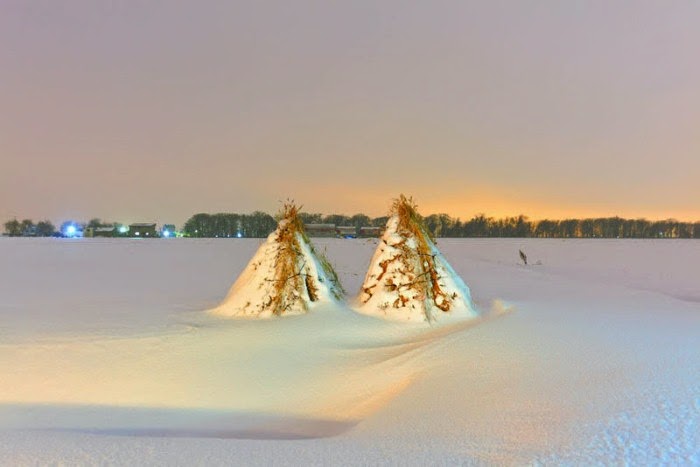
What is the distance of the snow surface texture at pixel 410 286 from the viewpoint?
22.5ft

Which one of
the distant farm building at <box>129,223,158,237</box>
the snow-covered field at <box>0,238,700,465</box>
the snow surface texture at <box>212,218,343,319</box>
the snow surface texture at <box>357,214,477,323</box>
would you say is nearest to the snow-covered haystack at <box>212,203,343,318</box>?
the snow surface texture at <box>212,218,343,319</box>

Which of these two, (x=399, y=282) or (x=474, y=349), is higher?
(x=399, y=282)

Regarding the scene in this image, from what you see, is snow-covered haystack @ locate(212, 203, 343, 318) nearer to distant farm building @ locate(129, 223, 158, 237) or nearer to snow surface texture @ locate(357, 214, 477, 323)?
snow surface texture @ locate(357, 214, 477, 323)

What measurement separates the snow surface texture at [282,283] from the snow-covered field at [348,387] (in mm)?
448

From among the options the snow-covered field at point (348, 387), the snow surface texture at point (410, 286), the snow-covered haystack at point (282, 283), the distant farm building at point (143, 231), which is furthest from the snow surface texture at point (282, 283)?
the distant farm building at point (143, 231)

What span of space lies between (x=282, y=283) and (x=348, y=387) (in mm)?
2813

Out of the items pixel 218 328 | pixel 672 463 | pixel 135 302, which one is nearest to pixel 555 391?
pixel 672 463

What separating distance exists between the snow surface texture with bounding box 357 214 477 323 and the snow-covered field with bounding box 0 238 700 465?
394 mm

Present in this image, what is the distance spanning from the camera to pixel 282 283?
6.94 meters

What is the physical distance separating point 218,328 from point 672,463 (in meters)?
5.01

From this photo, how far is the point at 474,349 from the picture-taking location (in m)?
4.80

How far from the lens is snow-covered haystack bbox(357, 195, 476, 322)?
6.88 meters

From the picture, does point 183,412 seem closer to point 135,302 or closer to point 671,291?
point 135,302

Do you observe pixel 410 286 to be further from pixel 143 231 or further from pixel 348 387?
pixel 143 231
